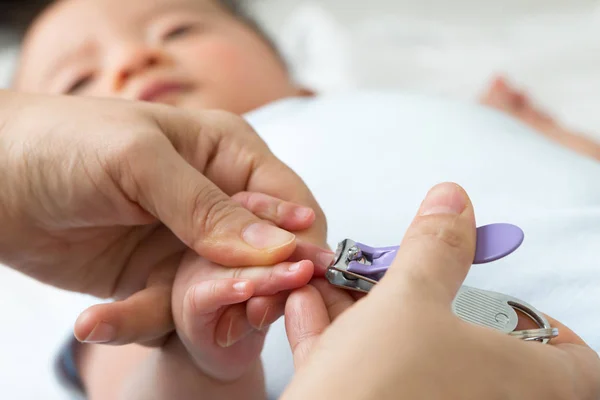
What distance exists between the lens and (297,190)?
623mm

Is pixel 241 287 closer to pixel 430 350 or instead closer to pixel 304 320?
pixel 304 320

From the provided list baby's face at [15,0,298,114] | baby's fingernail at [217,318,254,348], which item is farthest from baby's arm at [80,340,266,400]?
baby's face at [15,0,298,114]

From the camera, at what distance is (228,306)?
0.54m

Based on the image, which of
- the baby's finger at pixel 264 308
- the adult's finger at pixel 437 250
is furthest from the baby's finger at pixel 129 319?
the adult's finger at pixel 437 250

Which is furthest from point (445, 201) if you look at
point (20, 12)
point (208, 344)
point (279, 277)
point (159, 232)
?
point (20, 12)

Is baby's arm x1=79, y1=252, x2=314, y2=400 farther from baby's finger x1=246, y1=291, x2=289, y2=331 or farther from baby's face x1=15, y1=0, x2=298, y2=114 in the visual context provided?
baby's face x1=15, y1=0, x2=298, y2=114

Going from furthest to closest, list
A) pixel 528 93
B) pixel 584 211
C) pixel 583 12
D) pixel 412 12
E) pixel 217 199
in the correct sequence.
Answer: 1. pixel 412 12
2. pixel 583 12
3. pixel 528 93
4. pixel 584 211
5. pixel 217 199

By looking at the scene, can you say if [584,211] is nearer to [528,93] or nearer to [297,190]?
[297,190]

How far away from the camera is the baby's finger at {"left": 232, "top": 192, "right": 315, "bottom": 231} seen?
1.89ft

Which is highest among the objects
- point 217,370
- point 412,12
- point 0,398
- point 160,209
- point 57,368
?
point 412,12

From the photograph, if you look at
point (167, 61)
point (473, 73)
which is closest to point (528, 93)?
point (473, 73)

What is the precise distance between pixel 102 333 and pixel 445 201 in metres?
0.31

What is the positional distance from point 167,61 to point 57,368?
539mm

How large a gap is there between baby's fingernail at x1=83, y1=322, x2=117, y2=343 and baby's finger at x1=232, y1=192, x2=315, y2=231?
6.6 inches
